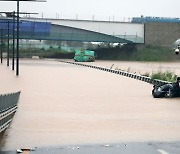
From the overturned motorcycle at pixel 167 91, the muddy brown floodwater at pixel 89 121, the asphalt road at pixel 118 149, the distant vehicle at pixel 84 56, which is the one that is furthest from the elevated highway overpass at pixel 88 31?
the asphalt road at pixel 118 149

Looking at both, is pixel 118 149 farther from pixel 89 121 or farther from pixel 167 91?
pixel 167 91

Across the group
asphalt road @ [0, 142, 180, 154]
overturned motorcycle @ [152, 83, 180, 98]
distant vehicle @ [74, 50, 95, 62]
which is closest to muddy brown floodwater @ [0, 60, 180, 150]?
asphalt road @ [0, 142, 180, 154]

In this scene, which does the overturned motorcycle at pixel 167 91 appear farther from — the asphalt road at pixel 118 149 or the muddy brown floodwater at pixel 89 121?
the asphalt road at pixel 118 149

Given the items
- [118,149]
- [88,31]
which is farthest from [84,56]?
[118,149]

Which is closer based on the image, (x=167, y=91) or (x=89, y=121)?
(x=89, y=121)

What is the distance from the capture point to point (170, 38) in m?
105

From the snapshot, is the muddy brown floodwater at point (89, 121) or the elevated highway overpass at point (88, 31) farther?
the elevated highway overpass at point (88, 31)

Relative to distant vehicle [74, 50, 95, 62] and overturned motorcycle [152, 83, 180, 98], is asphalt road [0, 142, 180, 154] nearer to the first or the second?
overturned motorcycle [152, 83, 180, 98]

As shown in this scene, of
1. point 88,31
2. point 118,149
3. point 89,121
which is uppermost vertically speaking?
point 88,31

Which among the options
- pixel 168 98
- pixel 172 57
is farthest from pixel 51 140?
pixel 172 57

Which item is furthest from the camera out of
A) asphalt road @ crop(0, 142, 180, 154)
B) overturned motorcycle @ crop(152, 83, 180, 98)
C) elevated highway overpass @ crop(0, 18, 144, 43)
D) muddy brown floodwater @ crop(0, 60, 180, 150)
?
elevated highway overpass @ crop(0, 18, 144, 43)

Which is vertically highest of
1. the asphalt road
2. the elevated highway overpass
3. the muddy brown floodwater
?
the elevated highway overpass

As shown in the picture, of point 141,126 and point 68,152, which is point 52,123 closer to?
point 141,126

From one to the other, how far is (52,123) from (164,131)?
3.39 m
